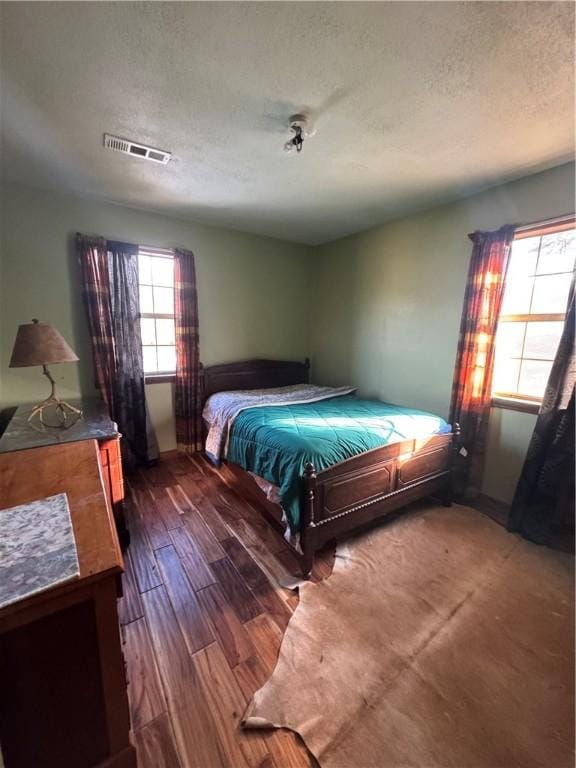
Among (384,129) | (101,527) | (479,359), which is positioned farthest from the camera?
(479,359)

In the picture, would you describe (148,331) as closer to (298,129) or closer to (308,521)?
(298,129)

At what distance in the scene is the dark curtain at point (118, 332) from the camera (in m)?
2.67

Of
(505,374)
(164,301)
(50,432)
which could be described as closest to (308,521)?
(50,432)

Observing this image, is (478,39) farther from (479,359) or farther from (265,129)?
(479,359)

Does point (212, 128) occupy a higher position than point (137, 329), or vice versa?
point (212, 128)

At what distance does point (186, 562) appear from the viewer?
1890 millimetres

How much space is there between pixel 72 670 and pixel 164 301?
3.01 meters

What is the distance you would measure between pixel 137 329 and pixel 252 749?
2.89 meters

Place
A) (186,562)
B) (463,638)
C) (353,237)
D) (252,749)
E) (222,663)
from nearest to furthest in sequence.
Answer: (252,749) < (222,663) < (463,638) < (186,562) < (353,237)

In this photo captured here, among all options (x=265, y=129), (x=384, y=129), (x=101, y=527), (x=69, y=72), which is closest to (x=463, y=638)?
(x=101, y=527)

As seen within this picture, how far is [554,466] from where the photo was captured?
202cm

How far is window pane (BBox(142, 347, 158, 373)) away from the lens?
3195mm

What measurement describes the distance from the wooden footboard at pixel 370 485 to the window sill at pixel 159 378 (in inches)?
83.9

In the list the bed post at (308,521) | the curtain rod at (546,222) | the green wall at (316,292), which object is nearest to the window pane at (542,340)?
the green wall at (316,292)
